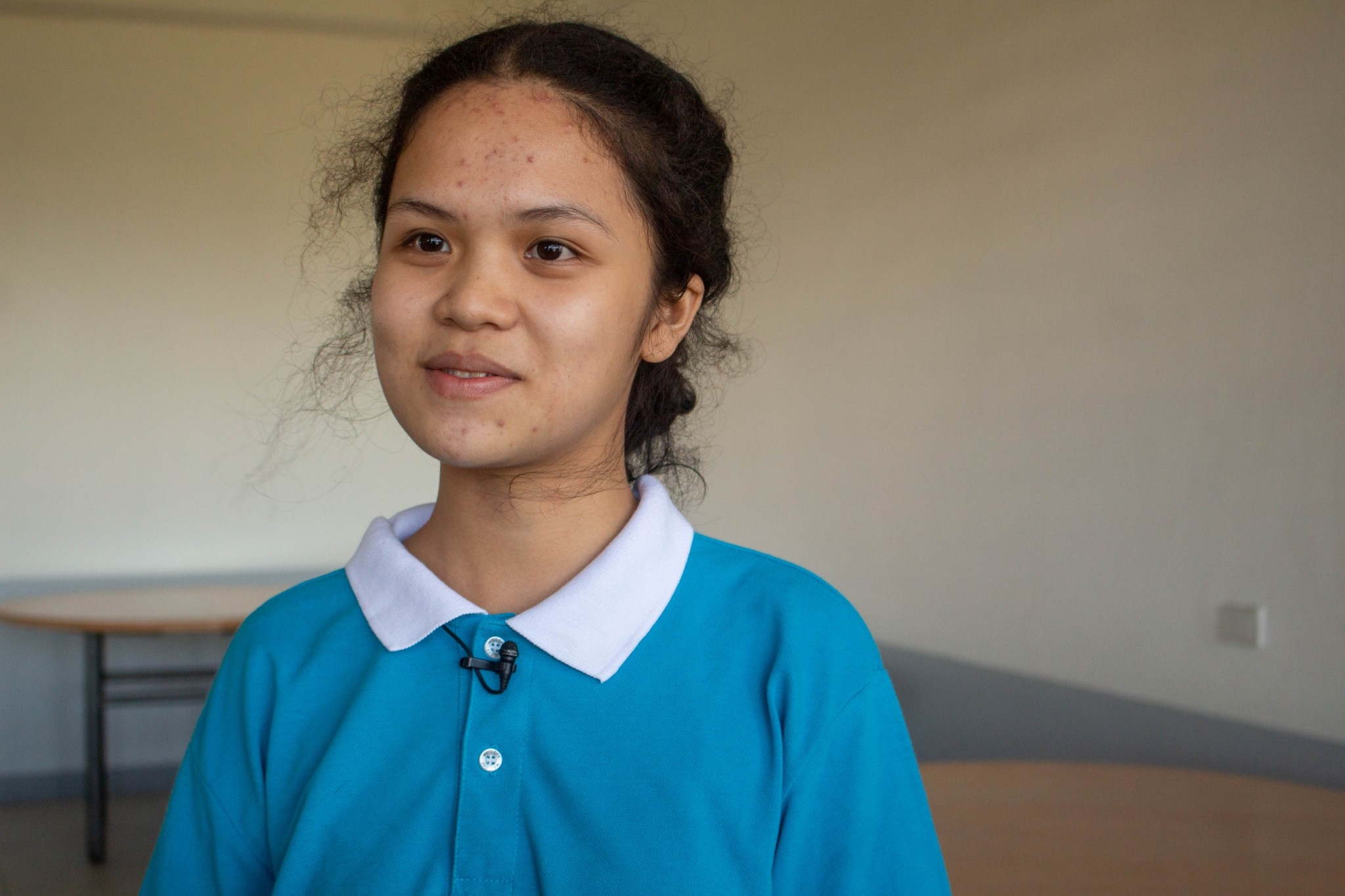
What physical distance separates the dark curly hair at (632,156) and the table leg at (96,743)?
269 cm

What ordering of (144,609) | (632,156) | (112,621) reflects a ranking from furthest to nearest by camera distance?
(144,609), (112,621), (632,156)

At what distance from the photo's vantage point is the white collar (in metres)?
0.87

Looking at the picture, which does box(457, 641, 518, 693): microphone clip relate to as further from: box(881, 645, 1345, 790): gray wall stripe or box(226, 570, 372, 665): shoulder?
box(881, 645, 1345, 790): gray wall stripe

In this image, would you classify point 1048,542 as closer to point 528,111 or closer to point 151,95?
point 528,111

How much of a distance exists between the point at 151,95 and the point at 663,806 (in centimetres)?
417

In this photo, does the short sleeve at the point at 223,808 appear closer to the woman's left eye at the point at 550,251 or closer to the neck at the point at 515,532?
the neck at the point at 515,532

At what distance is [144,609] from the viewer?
3.32m

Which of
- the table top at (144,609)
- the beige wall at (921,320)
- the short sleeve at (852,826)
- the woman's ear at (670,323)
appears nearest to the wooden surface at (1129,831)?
the short sleeve at (852,826)

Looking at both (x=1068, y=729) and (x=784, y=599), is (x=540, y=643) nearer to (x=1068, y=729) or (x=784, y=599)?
(x=784, y=599)

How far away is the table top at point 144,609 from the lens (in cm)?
305

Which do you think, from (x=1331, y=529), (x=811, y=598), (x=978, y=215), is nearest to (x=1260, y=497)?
(x=1331, y=529)

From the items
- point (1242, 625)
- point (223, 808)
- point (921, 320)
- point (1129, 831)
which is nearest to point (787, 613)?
point (223, 808)

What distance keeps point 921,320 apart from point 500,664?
2.77 meters

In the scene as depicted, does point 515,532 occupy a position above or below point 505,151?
below
